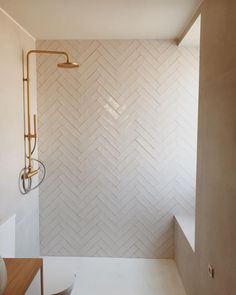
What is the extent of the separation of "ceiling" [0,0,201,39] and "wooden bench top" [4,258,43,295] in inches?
68.4

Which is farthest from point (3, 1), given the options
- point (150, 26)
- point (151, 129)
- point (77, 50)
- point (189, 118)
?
point (189, 118)

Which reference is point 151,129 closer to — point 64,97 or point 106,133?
point 106,133

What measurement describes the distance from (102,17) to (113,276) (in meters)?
2.38

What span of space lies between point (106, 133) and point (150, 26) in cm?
112

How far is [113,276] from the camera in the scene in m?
2.90

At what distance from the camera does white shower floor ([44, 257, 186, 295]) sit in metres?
2.65

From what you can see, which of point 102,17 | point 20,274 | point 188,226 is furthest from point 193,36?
point 20,274

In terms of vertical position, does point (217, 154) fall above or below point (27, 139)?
below

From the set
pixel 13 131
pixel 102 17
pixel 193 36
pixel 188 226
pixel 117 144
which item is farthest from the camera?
pixel 117 144

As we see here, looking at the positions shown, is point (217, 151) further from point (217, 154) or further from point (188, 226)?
point (188, 226)

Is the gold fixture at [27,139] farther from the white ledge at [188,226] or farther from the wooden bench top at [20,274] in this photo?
the white ledge at [188,226]

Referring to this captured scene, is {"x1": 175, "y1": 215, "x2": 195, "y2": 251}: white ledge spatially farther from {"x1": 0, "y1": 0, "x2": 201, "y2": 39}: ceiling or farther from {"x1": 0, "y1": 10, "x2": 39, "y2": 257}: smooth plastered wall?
{"x1": 0, "y1": 0, "x2": 201, "y2": 39}: ceiling

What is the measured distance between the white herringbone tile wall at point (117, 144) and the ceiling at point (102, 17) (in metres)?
0.20

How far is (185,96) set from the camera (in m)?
3.05
